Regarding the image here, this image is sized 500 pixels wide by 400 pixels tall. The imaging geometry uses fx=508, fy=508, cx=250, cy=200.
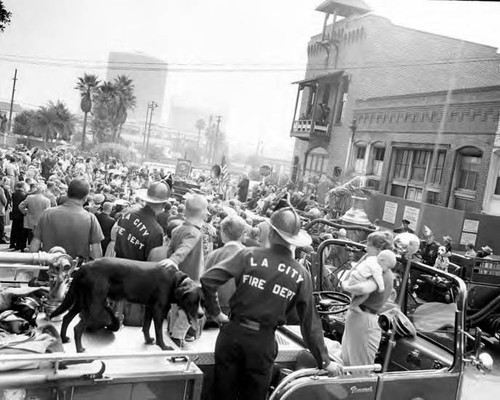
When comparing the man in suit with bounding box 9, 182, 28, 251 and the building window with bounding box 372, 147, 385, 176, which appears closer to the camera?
the man in suit with bounding box 9, 182, 28, 251

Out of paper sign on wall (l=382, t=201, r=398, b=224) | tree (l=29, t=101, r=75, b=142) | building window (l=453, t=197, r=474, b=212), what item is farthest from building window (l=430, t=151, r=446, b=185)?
tree (l=29, t=101, r=75, b=142)

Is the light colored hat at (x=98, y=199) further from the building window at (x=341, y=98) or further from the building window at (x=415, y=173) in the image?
the building window at (x=341, y=98)

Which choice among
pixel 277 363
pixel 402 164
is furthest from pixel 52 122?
pixel 277 363

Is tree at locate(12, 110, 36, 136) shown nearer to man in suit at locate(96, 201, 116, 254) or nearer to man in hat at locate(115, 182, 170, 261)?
man in suit at locate(96, 201, 116, 254)

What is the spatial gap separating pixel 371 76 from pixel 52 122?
14322mm

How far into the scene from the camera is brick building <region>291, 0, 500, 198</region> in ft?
49.5

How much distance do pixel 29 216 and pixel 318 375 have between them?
5972 mm

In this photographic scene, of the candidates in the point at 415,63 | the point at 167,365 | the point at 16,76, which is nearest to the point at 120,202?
the point at 167,365

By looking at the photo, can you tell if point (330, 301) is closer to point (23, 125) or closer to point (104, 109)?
point (23, 125)

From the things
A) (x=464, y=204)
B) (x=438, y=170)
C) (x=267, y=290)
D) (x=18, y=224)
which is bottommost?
(x=18, y=224)

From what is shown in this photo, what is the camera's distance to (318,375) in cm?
276

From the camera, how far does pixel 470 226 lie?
36.5 ft

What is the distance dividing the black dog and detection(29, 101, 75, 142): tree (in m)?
21.0

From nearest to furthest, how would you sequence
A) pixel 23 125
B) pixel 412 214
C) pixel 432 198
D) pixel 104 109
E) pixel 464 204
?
pixel 412 214
pixel 464 204
pixel 432 198
pixel 23 125
pixel 104 109
